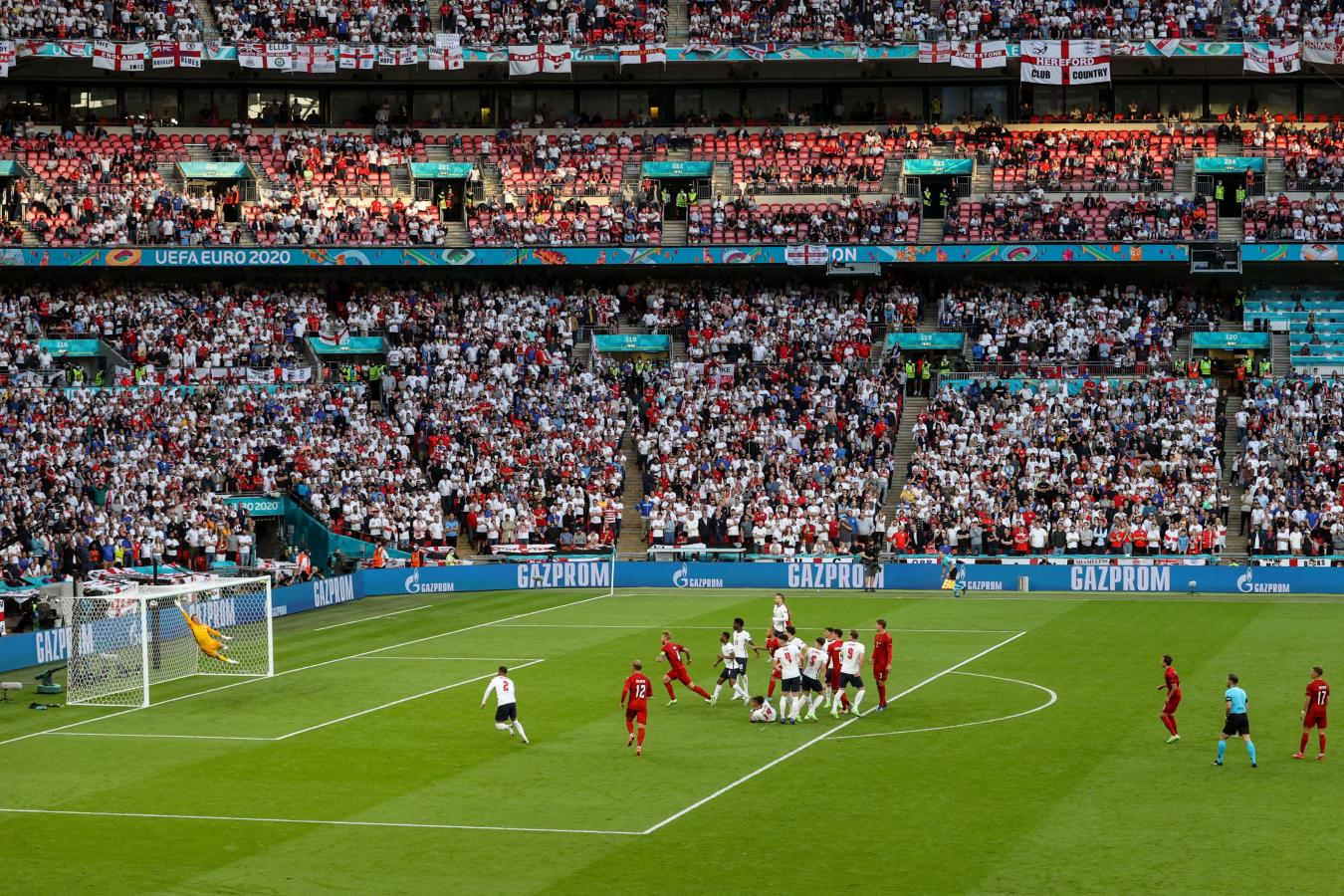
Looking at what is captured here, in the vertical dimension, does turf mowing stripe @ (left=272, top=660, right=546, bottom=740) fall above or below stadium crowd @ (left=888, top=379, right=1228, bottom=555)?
below

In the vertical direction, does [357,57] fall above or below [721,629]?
above

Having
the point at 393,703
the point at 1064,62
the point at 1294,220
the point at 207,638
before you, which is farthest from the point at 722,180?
the point at 393,703

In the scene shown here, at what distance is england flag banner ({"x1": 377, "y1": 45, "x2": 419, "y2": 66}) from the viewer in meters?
68.4

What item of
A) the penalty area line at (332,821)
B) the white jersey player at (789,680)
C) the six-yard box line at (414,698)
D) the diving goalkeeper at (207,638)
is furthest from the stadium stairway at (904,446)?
the penalty area line at (332,821)

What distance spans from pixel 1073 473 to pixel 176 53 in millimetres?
39547

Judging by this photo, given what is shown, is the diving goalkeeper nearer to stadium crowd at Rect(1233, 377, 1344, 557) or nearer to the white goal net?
the white goal net

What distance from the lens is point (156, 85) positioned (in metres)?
72.8

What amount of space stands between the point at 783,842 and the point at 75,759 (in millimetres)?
12507

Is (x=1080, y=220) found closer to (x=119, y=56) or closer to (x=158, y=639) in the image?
(x=119, y=56)

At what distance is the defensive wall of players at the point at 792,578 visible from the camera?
48.0 m

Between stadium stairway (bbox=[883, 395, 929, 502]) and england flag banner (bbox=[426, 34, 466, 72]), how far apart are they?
76.1ft

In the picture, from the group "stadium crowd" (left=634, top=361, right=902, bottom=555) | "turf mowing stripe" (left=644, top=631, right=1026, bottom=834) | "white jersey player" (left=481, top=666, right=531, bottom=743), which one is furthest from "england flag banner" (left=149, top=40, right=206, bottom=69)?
"white jersey player" (left=481, top=666, right=531, bottom=743)

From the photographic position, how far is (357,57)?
224 ft

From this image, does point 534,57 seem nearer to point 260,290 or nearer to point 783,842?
point 260,290
